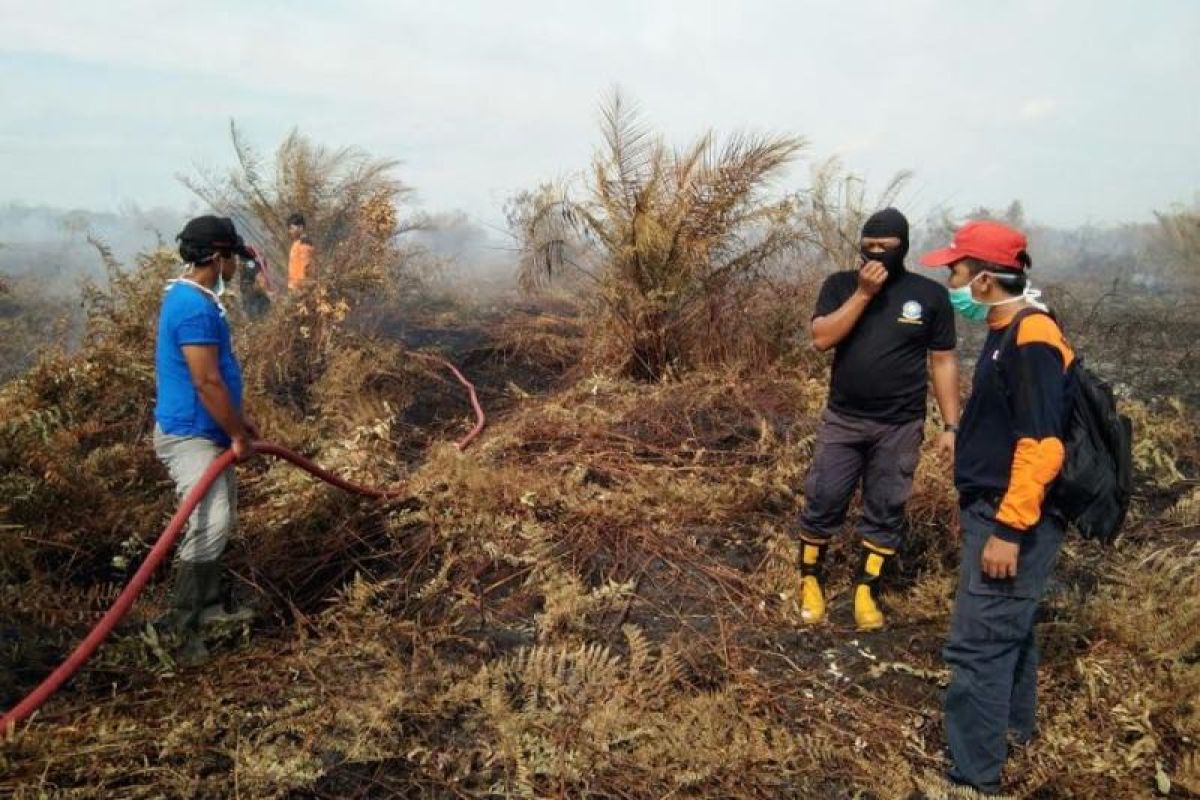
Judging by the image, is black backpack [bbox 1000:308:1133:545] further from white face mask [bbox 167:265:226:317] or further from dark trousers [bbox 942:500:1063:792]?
white face mask [bbox 167:265:226:317]

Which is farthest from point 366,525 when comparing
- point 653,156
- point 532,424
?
point 653,156

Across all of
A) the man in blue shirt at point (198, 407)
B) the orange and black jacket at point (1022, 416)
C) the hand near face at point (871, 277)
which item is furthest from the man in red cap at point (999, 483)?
the man in blue shirt at point (198, 407)

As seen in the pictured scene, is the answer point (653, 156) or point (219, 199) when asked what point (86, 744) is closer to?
point (653, 156)

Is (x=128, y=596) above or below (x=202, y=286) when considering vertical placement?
below

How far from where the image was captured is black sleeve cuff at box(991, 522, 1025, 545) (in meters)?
2.16

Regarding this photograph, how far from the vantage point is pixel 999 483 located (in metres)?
2.28

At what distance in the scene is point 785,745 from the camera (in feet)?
Answer: 8.67

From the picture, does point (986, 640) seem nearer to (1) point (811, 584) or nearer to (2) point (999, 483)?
(2) point (999, 483)

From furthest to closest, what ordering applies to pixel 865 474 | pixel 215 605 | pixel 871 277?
pixel 865 474, pixel 215 605, pixel 871 277

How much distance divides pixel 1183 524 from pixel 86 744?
562 cm

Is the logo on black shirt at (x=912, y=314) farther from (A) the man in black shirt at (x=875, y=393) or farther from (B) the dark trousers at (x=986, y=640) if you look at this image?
(B) the dark trousers at (x=986, y=640)

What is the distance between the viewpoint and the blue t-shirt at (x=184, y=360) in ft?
9.70

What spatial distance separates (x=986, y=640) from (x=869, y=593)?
3.44 feet

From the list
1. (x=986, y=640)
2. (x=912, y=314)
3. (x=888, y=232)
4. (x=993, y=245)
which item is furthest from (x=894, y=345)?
(x=986, y=640)
